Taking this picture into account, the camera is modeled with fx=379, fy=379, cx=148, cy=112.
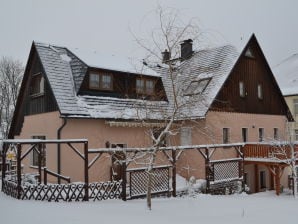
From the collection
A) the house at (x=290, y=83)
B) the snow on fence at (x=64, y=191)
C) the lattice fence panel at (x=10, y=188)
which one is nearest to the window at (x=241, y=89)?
the house at (x=290, y=83)

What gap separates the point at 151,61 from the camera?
13414mm

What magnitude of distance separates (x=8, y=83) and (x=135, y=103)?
122 feet

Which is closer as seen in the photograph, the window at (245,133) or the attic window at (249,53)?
the window at (245,133)

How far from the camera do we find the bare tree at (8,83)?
47.8 metres

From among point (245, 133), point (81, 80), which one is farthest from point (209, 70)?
point (81, 80)

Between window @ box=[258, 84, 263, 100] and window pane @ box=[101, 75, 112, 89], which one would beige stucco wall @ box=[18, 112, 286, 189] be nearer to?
window @ box=[258, 84, 263, 100]

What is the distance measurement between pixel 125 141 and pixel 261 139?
10327 mm

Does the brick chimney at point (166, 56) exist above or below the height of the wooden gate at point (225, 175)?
above

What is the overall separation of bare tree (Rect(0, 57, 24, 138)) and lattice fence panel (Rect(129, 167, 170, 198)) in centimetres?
3556

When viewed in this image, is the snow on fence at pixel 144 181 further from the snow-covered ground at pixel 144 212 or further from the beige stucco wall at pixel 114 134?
the beige stucco wall at pixel 114 134

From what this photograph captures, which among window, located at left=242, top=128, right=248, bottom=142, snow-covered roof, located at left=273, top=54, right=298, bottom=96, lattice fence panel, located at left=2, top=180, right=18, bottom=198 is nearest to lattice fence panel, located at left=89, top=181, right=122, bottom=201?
lattice fence panel, located at left=2, top=180, right=18, bottom=198

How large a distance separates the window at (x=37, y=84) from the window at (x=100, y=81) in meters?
2.87

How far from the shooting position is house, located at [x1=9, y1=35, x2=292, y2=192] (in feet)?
61.7

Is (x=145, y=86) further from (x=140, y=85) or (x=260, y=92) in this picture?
(x=260, y=92)
